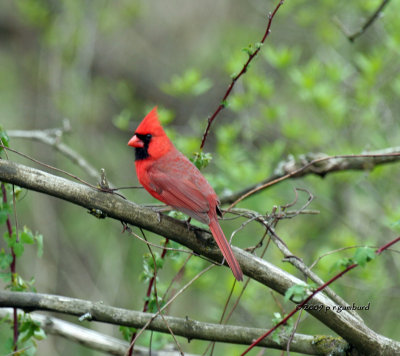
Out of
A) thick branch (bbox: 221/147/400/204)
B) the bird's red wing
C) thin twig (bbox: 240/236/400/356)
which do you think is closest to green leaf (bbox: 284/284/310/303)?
thin twig (bbox: 240/236/400/356)

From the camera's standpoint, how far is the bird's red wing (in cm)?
251

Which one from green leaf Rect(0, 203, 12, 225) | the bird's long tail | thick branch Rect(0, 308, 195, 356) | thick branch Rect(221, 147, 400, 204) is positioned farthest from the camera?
thick branch Rect(221, 147, 400, 204)

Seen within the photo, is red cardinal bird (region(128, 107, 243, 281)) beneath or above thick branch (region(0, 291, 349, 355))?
above

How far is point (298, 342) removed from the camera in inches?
86.7

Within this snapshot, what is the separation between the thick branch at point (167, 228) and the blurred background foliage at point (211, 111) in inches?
35.8

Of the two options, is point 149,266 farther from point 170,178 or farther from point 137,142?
point 137,142

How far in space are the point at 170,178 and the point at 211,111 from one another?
11.0 feet

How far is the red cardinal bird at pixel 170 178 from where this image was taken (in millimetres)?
2541

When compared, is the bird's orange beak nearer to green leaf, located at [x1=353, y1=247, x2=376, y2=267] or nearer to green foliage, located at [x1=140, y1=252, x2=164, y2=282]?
green foliage, located at [x1=140, y1=252, x2=164, y2=282]

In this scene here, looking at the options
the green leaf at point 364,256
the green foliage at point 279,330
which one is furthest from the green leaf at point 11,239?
the green leaf at point 364,256

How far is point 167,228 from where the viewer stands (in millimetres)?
2088

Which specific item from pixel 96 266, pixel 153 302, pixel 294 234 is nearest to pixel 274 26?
pixel 294 234

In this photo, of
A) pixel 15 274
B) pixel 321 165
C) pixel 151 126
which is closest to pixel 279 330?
pixel 15 274

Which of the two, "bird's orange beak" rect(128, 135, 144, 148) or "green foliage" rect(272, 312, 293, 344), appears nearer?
"green foliage" rect(272, 312, 293, 344)
